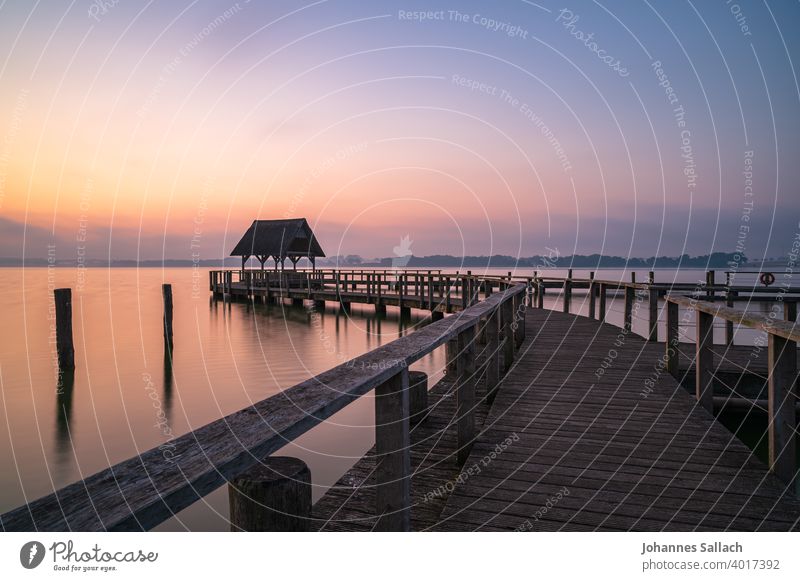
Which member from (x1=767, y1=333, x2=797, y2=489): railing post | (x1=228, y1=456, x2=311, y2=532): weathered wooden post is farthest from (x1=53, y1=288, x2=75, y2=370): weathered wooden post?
(x1=767, y1=333, x2=797, y2=489): railing post

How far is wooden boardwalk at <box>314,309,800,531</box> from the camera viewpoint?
8.46ft

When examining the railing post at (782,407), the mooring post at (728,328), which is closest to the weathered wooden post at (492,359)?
the railing post at (782,407)

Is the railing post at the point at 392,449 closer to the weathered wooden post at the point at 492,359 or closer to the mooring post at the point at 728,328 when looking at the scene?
the weathered wooden post at the point at 492,359

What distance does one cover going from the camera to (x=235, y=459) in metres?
1.09

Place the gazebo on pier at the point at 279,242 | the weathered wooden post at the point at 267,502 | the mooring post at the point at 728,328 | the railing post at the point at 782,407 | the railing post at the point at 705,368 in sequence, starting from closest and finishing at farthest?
1. the weathered wooden post at the point at 267,502
2. the railing post at the point at 782,407
3. the railing post at the point at 705,368
4. the mooring post at the point at 728,328
5. the gazebo on pier at the point at 279,242

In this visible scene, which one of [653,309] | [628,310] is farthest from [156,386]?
[653,309]

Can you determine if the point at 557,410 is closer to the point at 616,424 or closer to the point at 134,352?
the point at 616,424

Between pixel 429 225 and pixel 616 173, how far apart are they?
2846 cm

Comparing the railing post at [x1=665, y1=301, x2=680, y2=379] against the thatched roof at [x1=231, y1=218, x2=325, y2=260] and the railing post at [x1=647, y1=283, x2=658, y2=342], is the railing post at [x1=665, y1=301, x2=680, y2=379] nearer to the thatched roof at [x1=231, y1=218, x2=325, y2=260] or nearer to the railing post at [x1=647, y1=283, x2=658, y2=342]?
the railing post at [x1=647, y1=283, x2=658, y2=342]

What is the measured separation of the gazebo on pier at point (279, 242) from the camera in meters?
33.2

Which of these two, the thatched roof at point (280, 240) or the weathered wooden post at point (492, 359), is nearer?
the weathered wooden post at point (492, 359)

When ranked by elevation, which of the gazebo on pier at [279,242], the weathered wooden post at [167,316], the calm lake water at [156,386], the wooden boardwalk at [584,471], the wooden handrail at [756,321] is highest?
the gazebo on pier at [279,242]

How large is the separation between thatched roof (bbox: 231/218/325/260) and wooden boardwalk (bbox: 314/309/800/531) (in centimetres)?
2930

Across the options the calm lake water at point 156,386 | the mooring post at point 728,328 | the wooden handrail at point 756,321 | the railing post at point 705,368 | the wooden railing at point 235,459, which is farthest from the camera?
the mooring post at point 728,328
